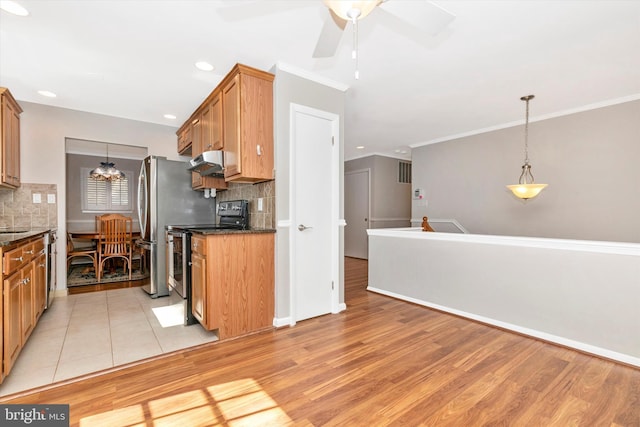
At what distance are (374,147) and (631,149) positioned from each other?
362 cm

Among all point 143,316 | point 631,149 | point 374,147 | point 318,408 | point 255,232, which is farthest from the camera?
point 374,147

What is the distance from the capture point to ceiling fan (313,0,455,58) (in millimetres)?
1333

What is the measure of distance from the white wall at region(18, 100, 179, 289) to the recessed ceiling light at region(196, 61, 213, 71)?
6.89 ft

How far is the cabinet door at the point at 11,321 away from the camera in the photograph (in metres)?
1.73

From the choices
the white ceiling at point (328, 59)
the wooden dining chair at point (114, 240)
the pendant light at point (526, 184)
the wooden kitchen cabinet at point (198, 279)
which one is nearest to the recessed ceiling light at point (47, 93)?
the white ceiling at point (328, 59)

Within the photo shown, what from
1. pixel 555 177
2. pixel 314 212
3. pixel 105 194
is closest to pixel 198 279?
pixel 314 212

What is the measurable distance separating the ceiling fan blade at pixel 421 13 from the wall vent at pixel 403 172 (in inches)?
215

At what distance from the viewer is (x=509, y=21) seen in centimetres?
203

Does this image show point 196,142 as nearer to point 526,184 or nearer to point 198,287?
point 198,287

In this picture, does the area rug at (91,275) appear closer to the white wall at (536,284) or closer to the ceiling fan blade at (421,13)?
the white wall at (536,284)

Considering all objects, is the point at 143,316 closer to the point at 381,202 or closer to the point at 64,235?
the point at 64,235

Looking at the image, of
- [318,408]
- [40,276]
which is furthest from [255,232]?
[40,276]

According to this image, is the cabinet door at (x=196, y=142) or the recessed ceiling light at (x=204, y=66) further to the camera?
the cabinet door at (x=196, y=142)

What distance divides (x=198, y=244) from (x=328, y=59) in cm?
199
